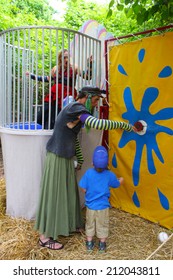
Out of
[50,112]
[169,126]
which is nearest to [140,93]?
[169,126]

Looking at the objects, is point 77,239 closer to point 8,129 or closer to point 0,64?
point 8,129

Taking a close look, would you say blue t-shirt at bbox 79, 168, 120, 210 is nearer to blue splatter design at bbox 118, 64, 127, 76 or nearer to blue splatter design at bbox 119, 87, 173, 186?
blue splatter design at bbox 119, 87, 173, 186

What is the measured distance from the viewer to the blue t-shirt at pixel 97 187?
9.81 feet

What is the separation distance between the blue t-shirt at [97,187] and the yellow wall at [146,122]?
711mm

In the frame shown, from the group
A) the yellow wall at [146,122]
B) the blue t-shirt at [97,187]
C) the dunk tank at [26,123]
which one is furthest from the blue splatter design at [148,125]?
the blue t-shirt at [97,187]

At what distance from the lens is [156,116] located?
340 cm

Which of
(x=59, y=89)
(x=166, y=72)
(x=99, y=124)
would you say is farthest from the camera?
(x=59, y=89)

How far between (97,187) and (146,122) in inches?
40.6

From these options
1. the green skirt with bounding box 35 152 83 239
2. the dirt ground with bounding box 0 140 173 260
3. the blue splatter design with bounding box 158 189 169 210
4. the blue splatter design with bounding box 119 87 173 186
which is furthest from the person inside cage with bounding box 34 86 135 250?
the blue splatter design with bounding box 158 189 169 210

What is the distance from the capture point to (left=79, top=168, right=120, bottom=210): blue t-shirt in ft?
9.81

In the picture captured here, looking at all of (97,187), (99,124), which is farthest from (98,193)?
(99,124)

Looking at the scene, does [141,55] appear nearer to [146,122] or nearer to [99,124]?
[146,122]

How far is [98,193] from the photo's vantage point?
2992 mm
